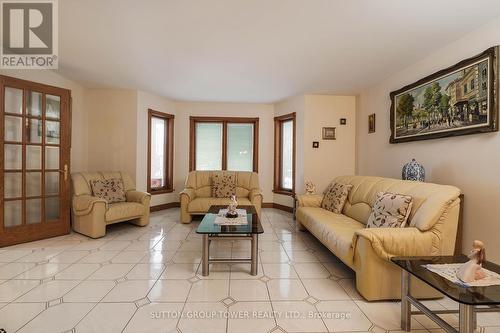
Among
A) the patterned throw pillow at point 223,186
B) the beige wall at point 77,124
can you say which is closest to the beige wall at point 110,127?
the beige wall at point 77,124

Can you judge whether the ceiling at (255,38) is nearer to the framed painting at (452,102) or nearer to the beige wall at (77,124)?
the beige wall at (77,124)

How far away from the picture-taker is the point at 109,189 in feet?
12.7

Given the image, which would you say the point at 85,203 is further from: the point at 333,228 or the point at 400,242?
the point at 400,242

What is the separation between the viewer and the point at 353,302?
1.90m

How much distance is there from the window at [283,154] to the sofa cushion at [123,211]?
113 inches

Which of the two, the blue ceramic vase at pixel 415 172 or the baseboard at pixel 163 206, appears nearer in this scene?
the blue ceramic vase at pixel 415 172

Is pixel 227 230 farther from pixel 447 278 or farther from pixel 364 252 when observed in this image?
pixel 447 278

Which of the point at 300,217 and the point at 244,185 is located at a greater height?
the point at 244,185

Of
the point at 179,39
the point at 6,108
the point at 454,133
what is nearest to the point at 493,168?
the point at 454,133

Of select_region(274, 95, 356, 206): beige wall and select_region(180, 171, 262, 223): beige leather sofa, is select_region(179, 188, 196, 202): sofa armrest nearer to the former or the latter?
select_region(180, 171, 262, 223): beige leather sofa

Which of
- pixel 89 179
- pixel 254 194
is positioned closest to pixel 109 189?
pixel 89 179

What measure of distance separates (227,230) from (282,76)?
99.2 inches

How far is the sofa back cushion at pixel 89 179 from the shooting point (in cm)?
358

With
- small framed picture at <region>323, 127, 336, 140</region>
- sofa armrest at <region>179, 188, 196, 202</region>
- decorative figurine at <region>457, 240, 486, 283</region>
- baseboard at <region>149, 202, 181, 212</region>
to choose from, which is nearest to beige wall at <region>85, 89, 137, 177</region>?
baseboard at <region>149, 202, 181, 212</region>
